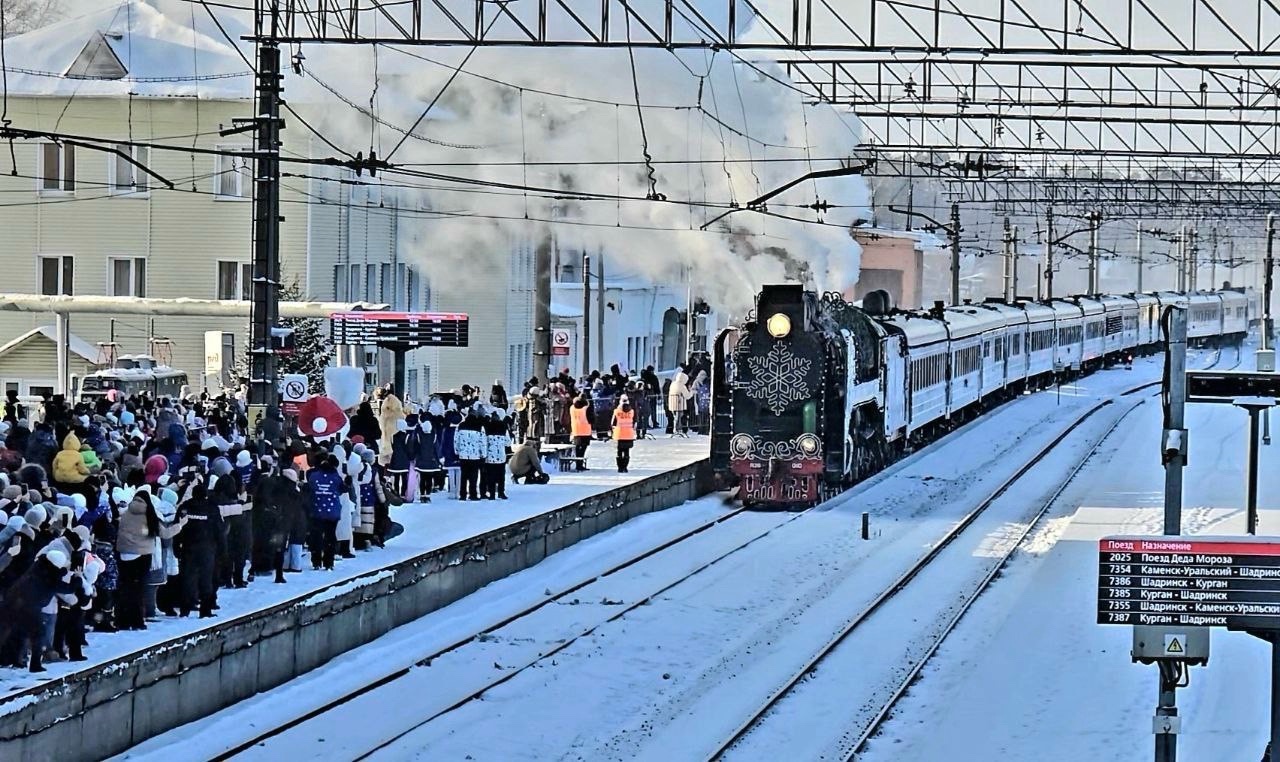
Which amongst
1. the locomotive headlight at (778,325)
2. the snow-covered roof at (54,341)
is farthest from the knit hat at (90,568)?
the snow-covered roof at (54,341)

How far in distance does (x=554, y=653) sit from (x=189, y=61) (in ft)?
107

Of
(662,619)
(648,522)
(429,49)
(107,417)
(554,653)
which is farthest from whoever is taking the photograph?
(429,49)

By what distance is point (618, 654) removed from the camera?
59.6ft

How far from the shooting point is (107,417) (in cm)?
2325

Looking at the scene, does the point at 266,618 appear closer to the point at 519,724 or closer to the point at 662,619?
the point at 519,724

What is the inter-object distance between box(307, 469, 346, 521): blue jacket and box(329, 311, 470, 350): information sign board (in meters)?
9.49

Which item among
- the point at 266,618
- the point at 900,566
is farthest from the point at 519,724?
the point at 900,566

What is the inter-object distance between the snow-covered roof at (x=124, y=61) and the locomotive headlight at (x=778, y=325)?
65.3 ft

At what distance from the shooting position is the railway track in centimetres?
1523

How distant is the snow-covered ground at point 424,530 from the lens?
15.2m

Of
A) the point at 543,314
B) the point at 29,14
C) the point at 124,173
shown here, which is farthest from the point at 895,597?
the point at 29,14

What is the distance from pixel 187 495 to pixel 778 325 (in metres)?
12.7

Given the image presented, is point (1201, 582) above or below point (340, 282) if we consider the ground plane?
below

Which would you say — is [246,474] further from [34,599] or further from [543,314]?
[543,314]
